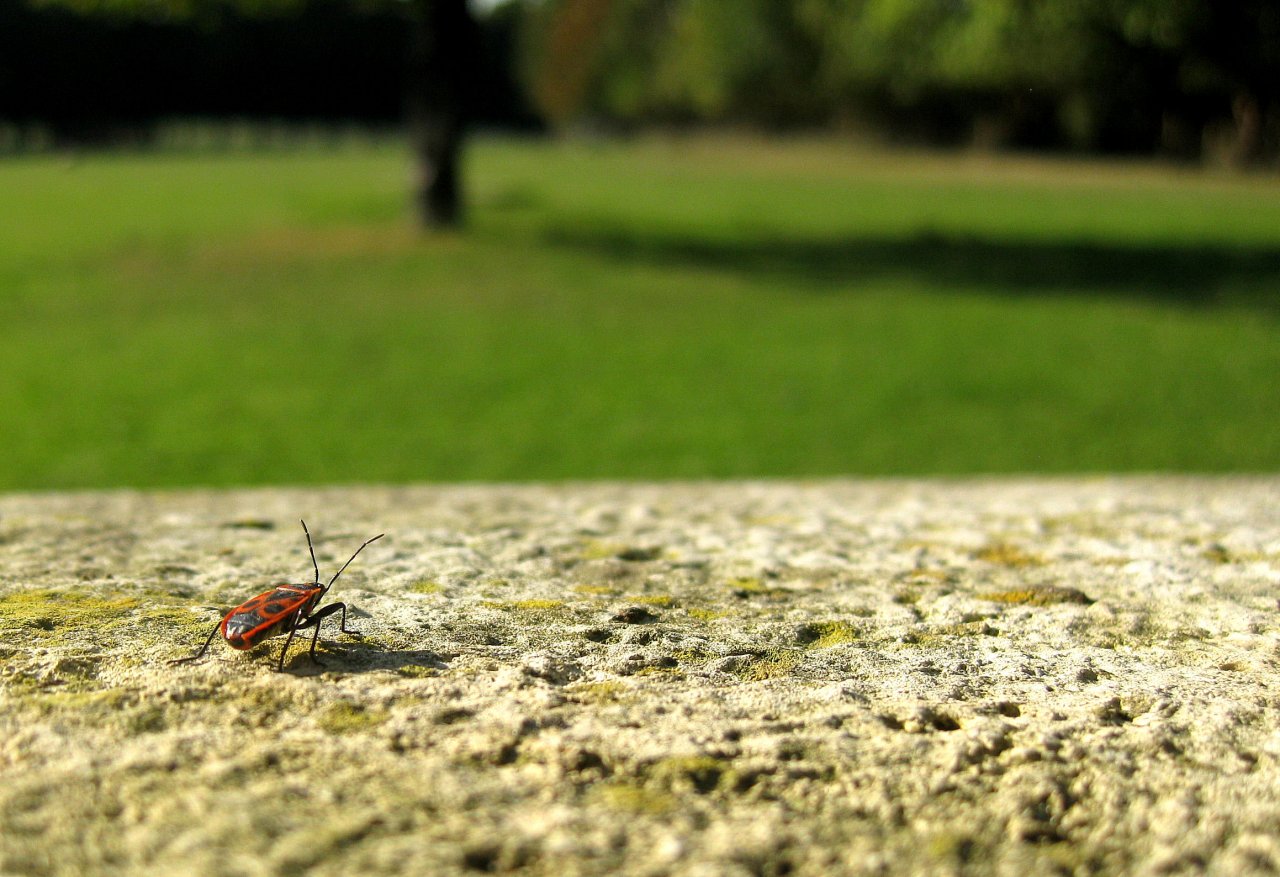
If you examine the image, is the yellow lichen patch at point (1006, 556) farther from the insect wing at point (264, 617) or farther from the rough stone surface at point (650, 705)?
the insect wing at point (264, 617)

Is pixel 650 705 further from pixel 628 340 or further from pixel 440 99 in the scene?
pixel 440 99

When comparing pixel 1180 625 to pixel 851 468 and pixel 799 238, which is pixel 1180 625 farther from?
pixel 799 238

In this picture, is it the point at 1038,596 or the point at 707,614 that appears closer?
the point at 707,614

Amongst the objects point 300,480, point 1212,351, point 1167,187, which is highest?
point 1167,187

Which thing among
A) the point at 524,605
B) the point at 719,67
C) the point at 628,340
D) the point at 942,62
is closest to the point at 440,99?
the point at 628,340

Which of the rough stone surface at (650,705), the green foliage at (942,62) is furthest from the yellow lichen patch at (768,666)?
Result: the green foliage at (942,62)

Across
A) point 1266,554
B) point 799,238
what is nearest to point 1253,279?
point 799,238
